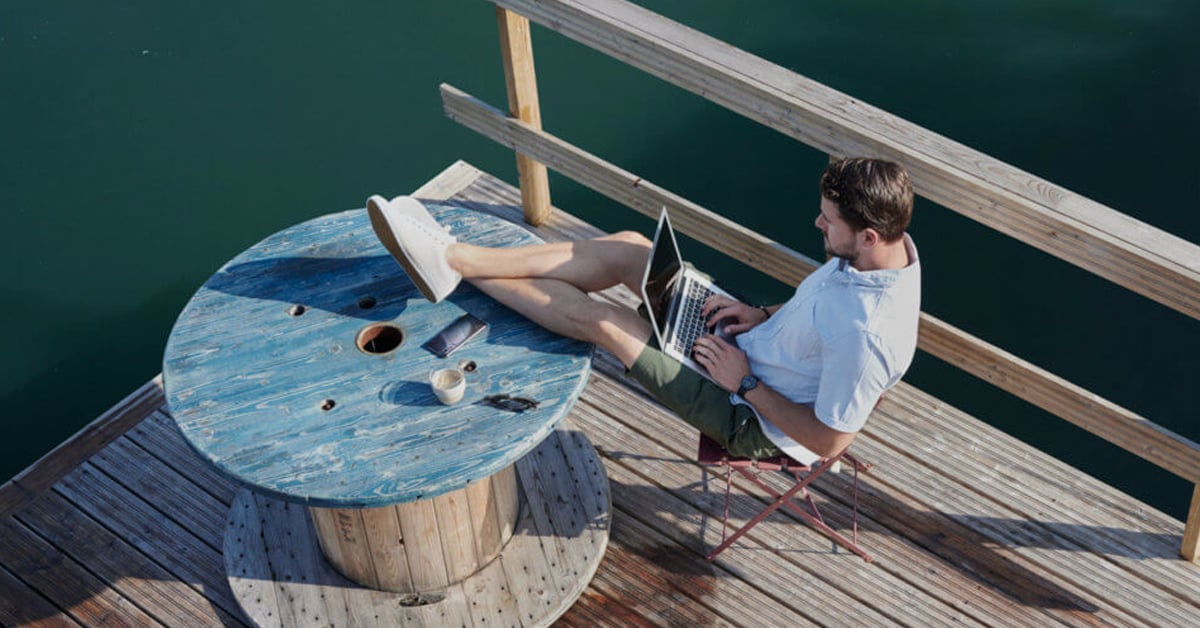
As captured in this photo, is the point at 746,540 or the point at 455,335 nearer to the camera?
the point at 455,335

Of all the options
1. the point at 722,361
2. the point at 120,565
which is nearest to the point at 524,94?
the point at 722,361

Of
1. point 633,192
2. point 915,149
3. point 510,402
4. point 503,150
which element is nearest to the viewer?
point 510,402

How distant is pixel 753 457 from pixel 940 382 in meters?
2.65

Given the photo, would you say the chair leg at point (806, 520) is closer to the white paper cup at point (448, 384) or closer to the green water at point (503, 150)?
the white paper cup at point (448, 384)

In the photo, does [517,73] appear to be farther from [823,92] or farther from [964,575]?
[964,575]

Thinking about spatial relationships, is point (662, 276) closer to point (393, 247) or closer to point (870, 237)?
point (870, 237)

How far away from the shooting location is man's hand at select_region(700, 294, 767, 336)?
3861 mm

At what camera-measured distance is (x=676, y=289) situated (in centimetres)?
384

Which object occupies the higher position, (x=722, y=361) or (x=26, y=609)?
(x=722, y=361)

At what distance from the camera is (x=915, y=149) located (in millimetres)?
3793

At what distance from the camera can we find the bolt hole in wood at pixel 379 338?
12.4 ft

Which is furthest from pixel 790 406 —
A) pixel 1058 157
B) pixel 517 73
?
pixel 1058 157

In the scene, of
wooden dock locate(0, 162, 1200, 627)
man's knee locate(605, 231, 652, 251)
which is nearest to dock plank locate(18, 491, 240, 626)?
wooden dock locate(0, 162, 1200, 627)

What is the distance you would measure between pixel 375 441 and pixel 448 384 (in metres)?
0.27
